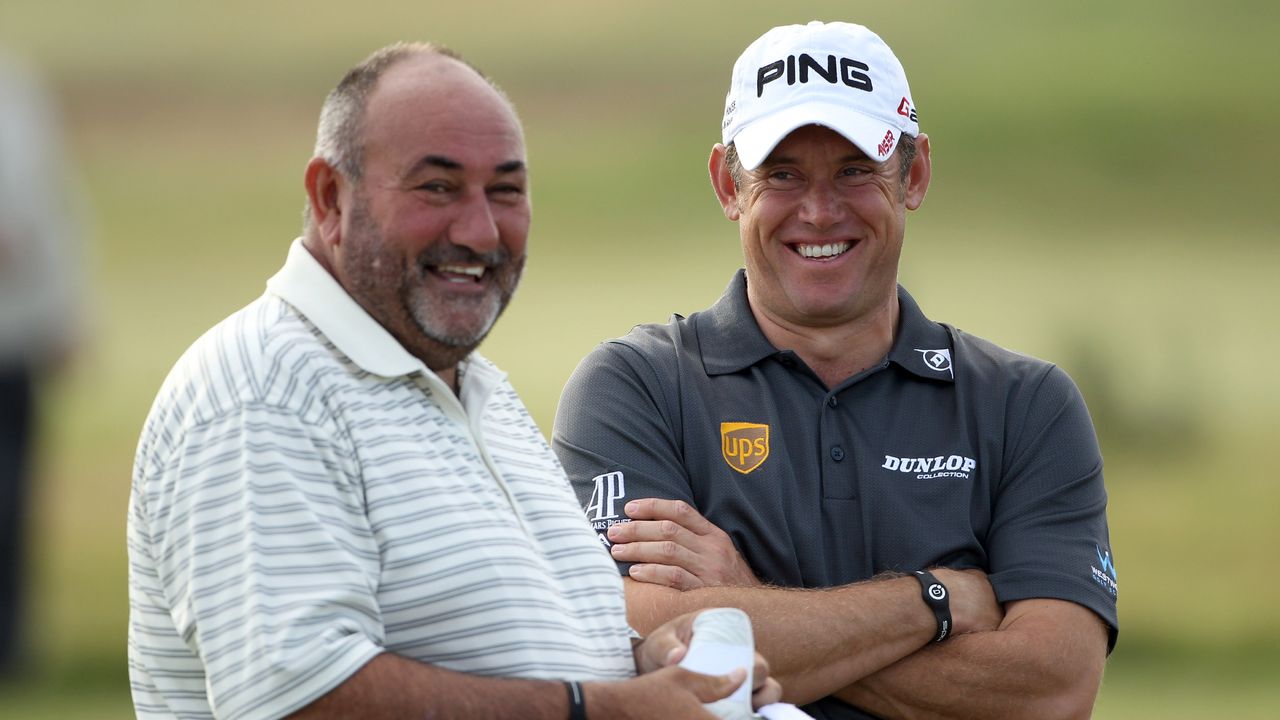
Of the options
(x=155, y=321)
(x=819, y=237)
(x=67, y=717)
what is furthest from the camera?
(x=155, y=321)

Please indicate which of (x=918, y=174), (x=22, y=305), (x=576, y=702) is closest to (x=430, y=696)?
(x=576, y=702)

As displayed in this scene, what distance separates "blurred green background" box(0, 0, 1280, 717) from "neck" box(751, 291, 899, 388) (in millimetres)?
4314

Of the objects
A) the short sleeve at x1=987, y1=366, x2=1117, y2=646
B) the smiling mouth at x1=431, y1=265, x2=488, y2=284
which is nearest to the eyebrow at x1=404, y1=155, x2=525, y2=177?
the smiling mouth at x1=431, y1=265, x2=488, y2=284

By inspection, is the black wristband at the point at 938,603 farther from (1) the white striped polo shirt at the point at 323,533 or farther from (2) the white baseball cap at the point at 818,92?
(2) the white baseball cap at the point at 818,92

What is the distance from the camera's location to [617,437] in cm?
231

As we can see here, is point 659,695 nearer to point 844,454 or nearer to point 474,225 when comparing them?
point 474,225

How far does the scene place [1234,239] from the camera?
736cm

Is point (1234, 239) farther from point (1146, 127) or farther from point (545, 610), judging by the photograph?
point (545, 610)

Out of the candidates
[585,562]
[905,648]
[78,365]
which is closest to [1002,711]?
[905,648]

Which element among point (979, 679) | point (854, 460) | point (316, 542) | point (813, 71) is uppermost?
point (813, 71)

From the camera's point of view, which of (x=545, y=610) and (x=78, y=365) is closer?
(x=545, y=610)

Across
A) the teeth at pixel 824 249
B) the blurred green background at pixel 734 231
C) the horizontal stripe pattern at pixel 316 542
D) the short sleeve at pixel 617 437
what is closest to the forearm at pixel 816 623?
the short sleeve at pixel 617 437

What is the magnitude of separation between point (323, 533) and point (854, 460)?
1049 millimetres

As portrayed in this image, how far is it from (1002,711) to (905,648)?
0.57 ft
